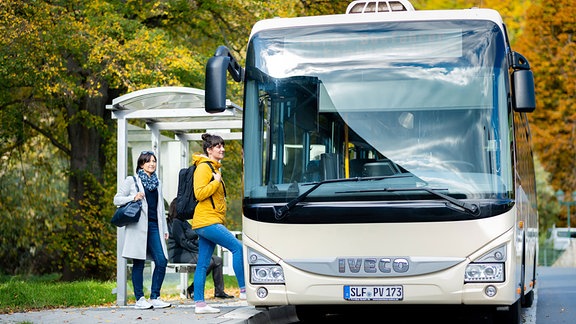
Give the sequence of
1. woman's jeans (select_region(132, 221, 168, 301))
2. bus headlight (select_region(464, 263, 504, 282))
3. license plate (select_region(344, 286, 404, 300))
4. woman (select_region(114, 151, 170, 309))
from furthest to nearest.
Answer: woman's jeans (select_region(132, 221, 168, 301))
woman (select_region(114, 151, 170, 309))
license plate (select_region(344, 286, 404, 300))
bus headlight (select_region(464, 263, 504, 282))

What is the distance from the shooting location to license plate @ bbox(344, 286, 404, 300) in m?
9.88

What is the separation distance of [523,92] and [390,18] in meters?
1.49

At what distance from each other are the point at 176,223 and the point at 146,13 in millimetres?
10015

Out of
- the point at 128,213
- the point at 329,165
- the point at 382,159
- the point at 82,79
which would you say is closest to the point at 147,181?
the point at 128,213

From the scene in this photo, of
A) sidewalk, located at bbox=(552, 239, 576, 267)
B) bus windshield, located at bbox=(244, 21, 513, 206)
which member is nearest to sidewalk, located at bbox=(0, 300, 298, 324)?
bus windshield, located at bbox=(244, 21, 513, 206)

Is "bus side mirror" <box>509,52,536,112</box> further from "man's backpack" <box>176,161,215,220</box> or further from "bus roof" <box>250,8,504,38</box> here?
"man's backpack" <box>176,161,215,220</box>

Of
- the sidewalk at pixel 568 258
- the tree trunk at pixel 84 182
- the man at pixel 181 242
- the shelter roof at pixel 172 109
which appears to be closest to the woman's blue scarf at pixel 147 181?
the shelter roof at pixel 172 109

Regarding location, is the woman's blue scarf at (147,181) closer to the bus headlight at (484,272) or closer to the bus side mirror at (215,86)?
the bus side mirror at (215,86)

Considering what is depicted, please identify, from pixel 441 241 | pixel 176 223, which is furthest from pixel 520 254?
pixel 176 223

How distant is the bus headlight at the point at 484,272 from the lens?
31.8ft

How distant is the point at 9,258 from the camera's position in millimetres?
31250

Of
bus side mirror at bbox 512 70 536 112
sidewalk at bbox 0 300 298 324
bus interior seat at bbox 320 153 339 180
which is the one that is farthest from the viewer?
sidewalk at bbox 0 300 298 324

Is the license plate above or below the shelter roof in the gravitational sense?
below

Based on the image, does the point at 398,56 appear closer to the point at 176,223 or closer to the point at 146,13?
the point at 176,223
